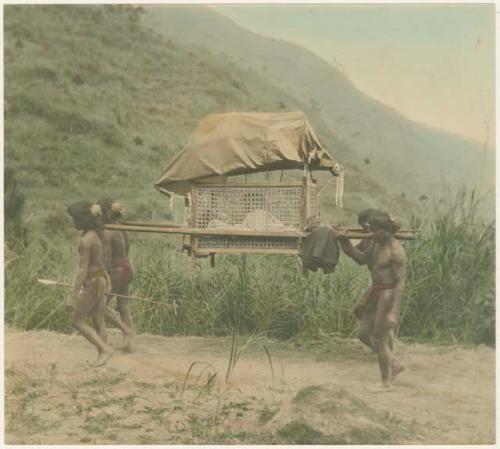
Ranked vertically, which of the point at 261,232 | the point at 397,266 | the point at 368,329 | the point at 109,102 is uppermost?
the point at 109,102

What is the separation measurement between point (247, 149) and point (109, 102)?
17.8 feet

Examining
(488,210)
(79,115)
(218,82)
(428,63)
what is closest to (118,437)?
(488,210)

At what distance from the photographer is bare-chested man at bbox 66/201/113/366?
759cm

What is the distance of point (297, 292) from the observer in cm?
921

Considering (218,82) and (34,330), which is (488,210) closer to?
(34,330)

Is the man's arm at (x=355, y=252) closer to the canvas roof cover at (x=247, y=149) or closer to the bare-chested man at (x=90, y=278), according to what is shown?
the canvas roof cover at (x=247, y=149)

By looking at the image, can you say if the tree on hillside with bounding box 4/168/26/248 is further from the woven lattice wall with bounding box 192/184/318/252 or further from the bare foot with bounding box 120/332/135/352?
the woven lattice wall with bounding box 192/184/318/252

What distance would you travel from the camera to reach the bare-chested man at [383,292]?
23.9ft

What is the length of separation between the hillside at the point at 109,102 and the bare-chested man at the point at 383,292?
3.09 meters

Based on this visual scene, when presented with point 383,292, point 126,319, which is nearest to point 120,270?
point 126,319

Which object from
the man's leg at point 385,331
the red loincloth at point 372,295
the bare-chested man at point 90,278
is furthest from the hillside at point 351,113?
the bare-chested man at point 90,278

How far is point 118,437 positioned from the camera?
7.04m

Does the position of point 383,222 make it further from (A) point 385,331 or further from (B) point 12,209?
(B) point 12,209

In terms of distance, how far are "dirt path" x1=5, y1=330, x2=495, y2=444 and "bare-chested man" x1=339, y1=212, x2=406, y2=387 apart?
0.35m
